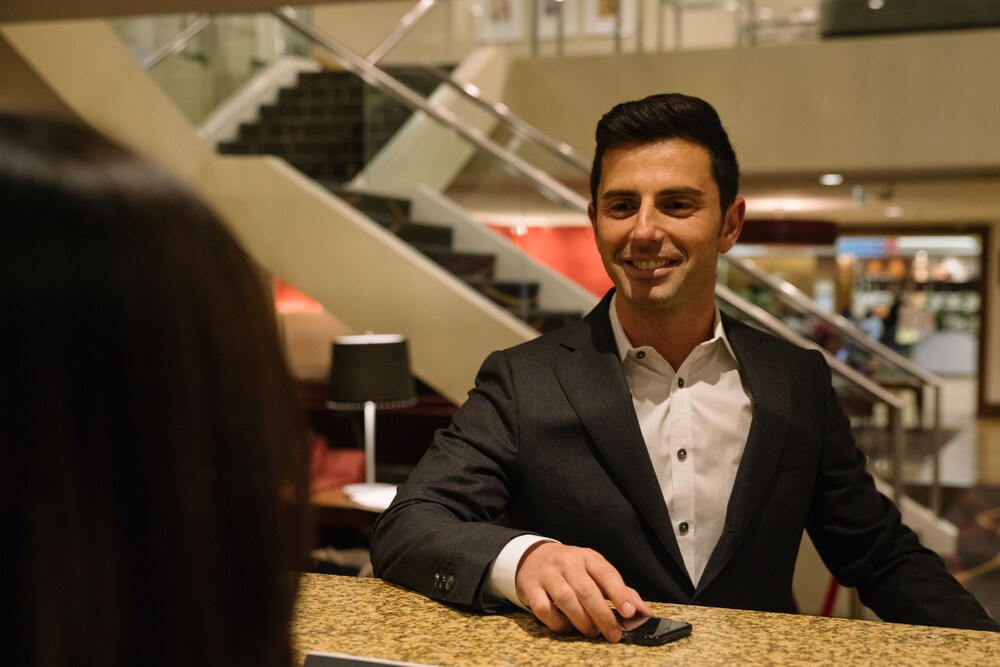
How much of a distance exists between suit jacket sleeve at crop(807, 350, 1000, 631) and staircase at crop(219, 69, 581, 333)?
384 centimetres

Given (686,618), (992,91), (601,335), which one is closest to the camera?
(686,618)

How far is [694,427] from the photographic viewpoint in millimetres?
1647

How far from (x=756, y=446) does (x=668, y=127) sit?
1.86ft

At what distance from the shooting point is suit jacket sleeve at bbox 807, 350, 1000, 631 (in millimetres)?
1416

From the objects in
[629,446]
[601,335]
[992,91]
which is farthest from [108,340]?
[992,91]

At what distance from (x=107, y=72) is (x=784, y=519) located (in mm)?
5043

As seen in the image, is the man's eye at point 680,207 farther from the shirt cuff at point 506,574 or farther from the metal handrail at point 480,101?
the metal handrail at point 480,101

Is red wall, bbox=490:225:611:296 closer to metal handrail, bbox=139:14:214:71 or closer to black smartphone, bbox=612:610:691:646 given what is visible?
metal handrail, bbox=139:14:214:71

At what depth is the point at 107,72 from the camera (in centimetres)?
540

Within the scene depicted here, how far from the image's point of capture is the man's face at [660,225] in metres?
1.60

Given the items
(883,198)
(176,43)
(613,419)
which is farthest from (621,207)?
(883,198)

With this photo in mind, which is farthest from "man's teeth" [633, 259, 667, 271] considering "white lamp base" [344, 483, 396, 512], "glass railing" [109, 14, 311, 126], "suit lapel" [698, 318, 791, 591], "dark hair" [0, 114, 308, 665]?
"glass railing" [109, 14, 311, 126]

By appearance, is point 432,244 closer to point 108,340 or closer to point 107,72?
point 107,72

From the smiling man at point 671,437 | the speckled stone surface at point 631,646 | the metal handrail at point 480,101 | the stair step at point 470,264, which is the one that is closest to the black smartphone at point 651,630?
the speckled stone surface at point 631,646
